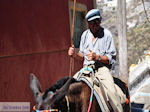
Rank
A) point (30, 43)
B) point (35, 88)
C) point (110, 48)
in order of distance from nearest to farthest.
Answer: point (35, 88) → point (110, 48) → point (30, 43)

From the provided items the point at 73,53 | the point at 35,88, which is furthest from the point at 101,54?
the point at 35,88

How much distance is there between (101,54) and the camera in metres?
3.82

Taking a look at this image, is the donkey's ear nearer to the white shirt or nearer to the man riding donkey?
the man riding donkey

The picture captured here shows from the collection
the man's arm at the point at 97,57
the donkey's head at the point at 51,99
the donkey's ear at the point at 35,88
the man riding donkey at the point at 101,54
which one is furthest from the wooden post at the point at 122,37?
the donkey's head at the point at 51,99

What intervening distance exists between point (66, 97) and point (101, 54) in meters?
1.04

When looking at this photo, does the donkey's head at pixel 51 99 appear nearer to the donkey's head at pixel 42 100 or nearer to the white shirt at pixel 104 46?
the donkey's head at pixel 42 100

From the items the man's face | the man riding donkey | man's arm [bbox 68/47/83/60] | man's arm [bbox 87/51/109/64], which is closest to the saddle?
the man riding donkey

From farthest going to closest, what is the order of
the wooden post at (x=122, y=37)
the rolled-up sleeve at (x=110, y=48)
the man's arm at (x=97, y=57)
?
the wooden post at (x=122, y=37) < the rolled-up sleeve at (x=110, y=48) < the man's arm at (x=97, y=57)

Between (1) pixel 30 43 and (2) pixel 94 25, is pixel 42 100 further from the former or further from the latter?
(1) pixel 30 43

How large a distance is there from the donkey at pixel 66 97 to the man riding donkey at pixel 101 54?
268mm

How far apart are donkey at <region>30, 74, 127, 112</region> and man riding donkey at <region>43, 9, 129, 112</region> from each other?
0.27 metres

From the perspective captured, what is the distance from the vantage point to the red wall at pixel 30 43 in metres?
5.50

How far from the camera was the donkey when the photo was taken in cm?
275

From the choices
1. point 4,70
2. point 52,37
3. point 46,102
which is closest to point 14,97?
point 4,70
